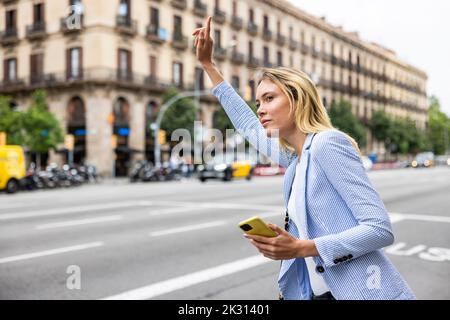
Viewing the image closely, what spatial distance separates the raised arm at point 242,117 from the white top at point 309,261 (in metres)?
0.29

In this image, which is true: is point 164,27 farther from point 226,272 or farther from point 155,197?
point 226,272

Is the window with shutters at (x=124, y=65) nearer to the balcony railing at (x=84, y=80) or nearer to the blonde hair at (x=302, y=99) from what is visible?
the balcony railing at (x=84, y=80)

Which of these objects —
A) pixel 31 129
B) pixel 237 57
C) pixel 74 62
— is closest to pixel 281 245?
pixel 31 129

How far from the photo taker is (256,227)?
52.9 inches

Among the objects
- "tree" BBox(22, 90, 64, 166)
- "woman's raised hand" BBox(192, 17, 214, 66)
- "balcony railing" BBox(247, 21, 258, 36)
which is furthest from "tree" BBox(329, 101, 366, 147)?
"tree" BBox(22, 90, 64, 166)

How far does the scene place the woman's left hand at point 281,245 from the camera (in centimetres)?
140

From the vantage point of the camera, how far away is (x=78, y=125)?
105 feet

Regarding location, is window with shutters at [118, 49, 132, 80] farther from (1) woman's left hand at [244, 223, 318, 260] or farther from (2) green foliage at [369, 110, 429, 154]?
(1) woman's left hand at [244, 223, 318, 260]

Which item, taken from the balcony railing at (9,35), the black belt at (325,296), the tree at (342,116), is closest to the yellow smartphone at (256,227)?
the black belt at (325,296)

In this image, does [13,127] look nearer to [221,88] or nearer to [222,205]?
[222,205]

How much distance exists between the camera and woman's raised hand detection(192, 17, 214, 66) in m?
1.84

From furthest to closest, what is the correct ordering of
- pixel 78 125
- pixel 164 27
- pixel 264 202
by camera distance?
pixel 78 125 → pixel 164 27 → pixel 264 202
